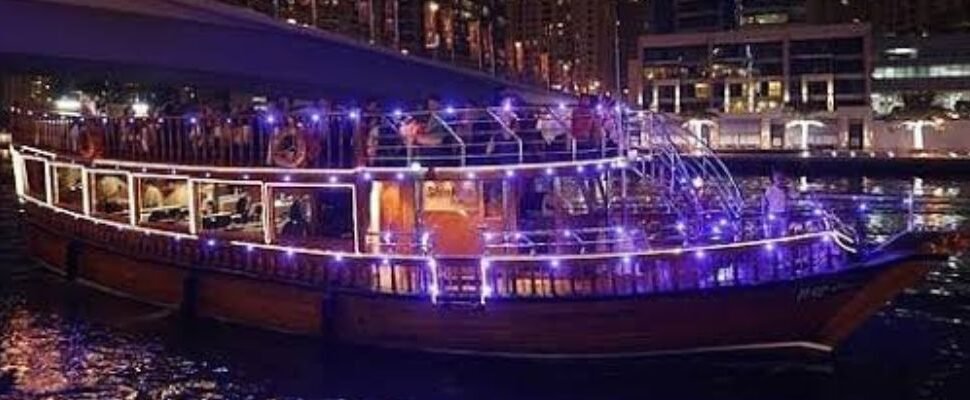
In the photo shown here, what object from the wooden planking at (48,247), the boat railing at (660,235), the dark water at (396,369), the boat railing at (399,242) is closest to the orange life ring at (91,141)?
the wooden planking at (48,247)

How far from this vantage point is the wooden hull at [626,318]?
58.2ft

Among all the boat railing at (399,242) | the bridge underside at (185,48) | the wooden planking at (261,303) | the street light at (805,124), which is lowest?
the wooden planking at (261,303)

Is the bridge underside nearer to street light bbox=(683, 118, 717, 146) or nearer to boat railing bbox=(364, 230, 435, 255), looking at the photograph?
boat railing bbox=(364, 230, 435, 255)

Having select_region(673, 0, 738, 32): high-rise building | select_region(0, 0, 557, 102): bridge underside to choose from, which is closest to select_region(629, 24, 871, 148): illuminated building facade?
select_region(673, 0, 738, 32): high-rise building

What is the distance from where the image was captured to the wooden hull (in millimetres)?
17734

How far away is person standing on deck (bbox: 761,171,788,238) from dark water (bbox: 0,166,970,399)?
2.31 metres

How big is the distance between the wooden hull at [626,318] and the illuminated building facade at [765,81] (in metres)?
79.7

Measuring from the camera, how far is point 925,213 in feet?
148

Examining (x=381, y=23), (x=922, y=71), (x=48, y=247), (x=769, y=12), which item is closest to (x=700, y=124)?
(x=922, y=71)

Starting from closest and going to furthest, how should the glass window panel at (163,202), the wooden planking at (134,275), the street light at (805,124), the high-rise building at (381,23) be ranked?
the wooden planking at (134,275)
the glass window panel at (163,202)
the high-rise building at (381,23)
the street light at (805,124)

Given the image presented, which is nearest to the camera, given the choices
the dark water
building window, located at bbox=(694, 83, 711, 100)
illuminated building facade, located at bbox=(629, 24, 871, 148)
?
the dark water

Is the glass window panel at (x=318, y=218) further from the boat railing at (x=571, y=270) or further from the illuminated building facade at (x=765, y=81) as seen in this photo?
the illuminated building facade at (x=765, y=81)

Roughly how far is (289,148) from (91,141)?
8.14 metres

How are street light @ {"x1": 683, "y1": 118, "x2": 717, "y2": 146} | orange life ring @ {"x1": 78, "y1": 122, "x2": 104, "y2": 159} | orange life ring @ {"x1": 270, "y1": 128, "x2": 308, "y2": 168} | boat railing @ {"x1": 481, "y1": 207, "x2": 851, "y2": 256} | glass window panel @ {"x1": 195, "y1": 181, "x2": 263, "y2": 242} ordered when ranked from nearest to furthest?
boat railing @ {"x1": 481, "y1": 207, "x2": 851, "y2": 256} → orange life ring @ {"x1": 270, "y1": 128, "x2": 308, "y2": 168} → glass window panel @ {"x1": 195, "y1": 181, "x2": 263, "y2": 242} → orange life ring @ {"x1": 78, "y1": 122, "x2": 104, "y2": 159} → street light @ {"x1": 683, "y1": 118, "x2": 717, "y2": 146}
